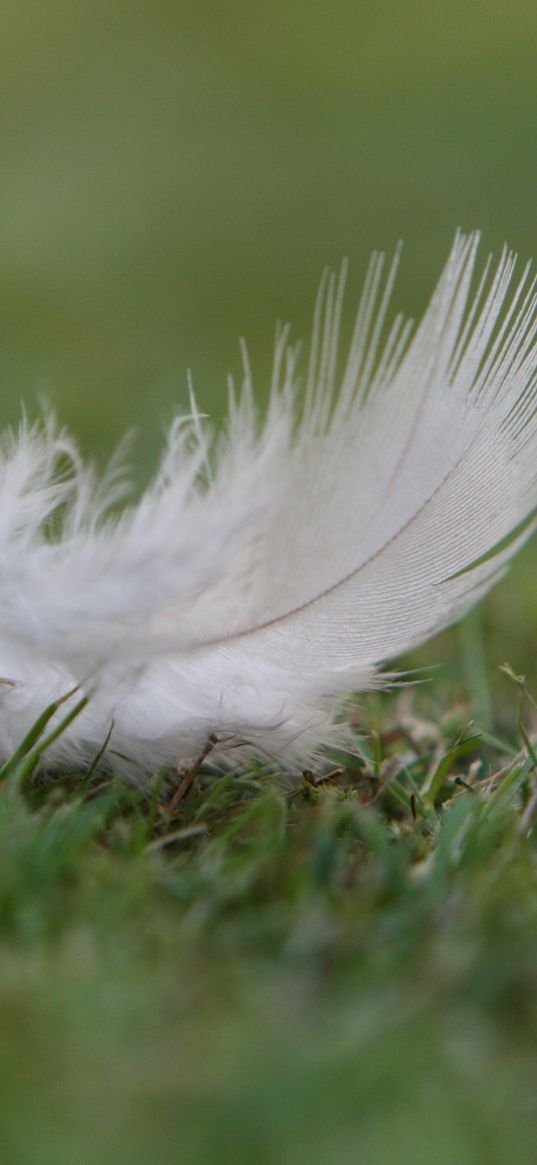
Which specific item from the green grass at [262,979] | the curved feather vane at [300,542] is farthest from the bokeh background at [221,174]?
the green grass at [262,979]

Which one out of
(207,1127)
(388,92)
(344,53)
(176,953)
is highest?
(344,53)

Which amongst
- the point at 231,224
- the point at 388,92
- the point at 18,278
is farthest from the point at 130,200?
the point at 388,92

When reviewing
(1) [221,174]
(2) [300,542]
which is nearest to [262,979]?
(2) [300,542]

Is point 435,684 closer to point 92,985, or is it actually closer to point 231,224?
point 92,985

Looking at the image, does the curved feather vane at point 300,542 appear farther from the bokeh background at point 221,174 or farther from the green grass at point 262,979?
the bokeh background at point 221,174

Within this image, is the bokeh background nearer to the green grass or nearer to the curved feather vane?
the curved feather vane

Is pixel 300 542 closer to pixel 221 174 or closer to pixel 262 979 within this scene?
pixel 262 979
